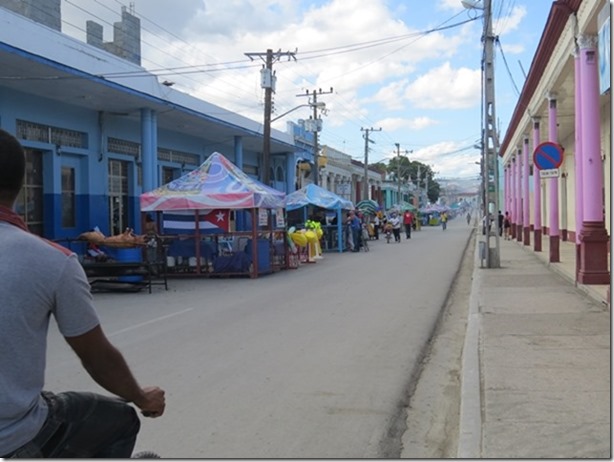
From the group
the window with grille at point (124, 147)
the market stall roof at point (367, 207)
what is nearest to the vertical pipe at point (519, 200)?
the market stall roof at point (367, 207)

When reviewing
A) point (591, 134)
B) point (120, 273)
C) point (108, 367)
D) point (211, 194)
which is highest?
point (591, 134)

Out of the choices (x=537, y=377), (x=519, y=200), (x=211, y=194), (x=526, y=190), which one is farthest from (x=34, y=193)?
(x=519, y=200)

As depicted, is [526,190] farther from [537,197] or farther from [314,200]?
[314,200]

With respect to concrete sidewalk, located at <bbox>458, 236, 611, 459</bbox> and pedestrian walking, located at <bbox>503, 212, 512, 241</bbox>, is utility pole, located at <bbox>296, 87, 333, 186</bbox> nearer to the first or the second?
pedestrian walking, located at <bbox>503, 212, 512, 241</bbox>

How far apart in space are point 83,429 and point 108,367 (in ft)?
0.84

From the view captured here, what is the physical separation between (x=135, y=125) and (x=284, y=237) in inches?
326

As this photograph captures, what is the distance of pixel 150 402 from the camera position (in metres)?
2.80

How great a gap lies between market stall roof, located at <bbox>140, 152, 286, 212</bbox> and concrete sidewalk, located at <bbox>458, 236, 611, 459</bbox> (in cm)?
755

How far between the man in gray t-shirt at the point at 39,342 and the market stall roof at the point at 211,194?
15933 millimetres

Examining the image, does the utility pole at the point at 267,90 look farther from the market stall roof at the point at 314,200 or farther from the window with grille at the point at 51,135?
the window with grille at the point at 51,135

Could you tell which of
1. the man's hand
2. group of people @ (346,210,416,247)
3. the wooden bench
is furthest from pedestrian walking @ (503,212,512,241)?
the man's hand

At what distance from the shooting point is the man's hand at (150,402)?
2.77m

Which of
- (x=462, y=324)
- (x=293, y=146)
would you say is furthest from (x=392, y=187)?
(x=462, y=324)

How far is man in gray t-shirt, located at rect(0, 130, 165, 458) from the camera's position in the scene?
2381mm
